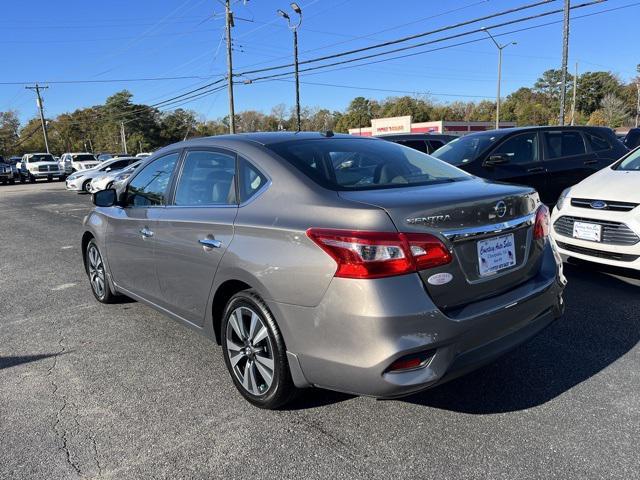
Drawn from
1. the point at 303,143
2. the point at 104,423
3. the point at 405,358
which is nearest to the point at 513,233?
the point at 405,358

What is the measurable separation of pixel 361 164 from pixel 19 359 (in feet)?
10.0

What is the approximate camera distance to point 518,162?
7.64 metres

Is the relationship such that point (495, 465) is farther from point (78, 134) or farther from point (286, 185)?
point (78, 134)

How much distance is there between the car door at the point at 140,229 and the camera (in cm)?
389

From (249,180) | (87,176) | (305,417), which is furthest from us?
(87,176)

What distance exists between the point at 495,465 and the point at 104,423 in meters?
2.17

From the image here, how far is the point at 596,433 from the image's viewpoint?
8.64ft

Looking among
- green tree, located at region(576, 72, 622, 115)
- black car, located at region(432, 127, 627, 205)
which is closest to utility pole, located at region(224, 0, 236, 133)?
black car, located at region(432, 127, 627, 205)

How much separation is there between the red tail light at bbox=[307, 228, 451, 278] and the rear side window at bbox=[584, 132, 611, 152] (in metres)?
7.03

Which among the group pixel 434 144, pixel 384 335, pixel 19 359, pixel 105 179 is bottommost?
pixel 19 359

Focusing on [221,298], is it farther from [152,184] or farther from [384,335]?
[152,184]

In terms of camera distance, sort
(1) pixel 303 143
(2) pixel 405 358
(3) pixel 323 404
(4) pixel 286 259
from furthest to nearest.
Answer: (1) pixel 303 143 < (3) pixel 323 404 < (4) pixel 286 259 < (2) pixel 405 358

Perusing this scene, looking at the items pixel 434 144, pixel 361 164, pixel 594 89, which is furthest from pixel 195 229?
pixel 594 89

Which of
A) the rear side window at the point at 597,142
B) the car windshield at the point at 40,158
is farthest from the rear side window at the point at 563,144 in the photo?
the car windshield at the point at 40,158
